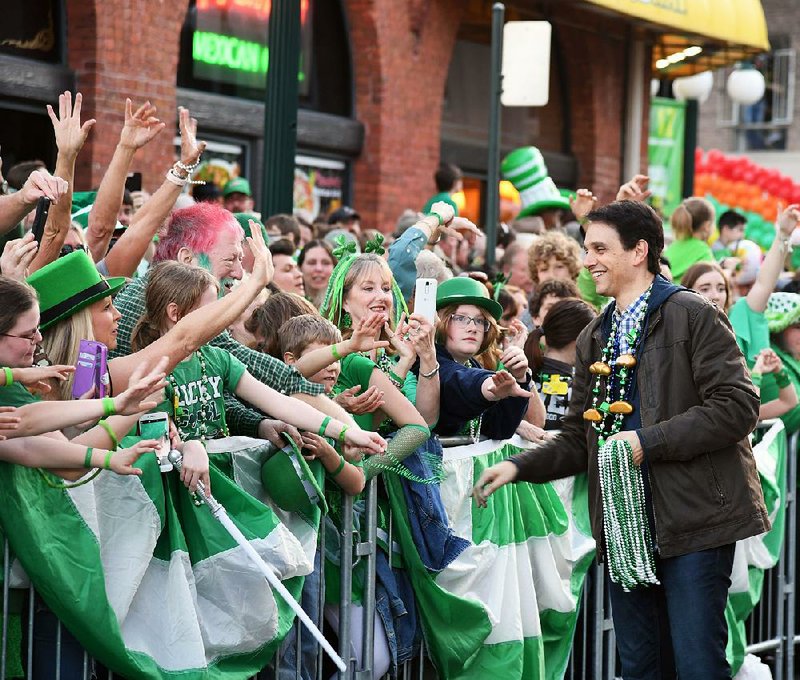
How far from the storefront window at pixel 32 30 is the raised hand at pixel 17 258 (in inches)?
264

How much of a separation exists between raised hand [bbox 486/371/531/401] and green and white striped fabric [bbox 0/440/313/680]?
106 cm

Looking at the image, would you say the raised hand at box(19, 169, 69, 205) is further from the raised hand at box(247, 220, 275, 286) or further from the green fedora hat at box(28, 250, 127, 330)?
the raised hand at box(247, 220, 275, 286)

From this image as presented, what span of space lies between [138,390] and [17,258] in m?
0.99

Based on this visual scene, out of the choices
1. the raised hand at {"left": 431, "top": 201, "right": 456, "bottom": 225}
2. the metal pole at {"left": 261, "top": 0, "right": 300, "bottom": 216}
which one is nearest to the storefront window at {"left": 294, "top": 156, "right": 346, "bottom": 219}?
the metal pole at {"left": 261, "top": 0, "right": 300, "bottom": 216}

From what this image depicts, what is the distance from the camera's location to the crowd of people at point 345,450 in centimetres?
446

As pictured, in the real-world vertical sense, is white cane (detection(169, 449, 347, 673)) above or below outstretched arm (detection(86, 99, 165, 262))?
below

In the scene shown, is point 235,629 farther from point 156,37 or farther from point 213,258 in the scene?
point 156,37

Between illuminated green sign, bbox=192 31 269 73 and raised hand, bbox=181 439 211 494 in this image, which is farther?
illuminated green sign, bbox=192 31 269 73

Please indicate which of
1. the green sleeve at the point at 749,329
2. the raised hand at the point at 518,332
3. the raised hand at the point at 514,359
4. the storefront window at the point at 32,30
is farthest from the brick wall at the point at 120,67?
the raised hand at the point at 514,359

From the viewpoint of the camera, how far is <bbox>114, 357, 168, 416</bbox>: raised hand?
4129 millimetres

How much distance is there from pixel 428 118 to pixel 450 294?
32.3ft

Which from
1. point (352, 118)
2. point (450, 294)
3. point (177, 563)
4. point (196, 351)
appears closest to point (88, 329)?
point (196, 351)

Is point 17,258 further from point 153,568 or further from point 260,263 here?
point 153,568

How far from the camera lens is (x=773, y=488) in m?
7.57
